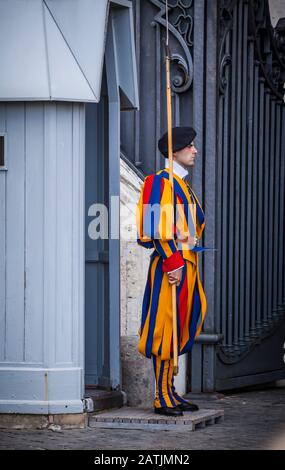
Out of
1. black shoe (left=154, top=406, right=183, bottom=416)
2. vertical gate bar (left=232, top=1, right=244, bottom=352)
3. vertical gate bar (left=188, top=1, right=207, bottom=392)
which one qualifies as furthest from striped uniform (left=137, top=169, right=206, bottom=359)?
vertical gate bar (left=232, top=1, right=244, bottom=352)

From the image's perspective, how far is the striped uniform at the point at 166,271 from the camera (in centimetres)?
818

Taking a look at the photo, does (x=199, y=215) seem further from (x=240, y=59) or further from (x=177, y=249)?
(x=240, y=59)

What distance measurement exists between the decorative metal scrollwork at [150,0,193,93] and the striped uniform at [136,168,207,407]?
185 centimetres

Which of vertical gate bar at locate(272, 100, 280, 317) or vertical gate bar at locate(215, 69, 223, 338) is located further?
vertical gate bar at locate(272, 100, 280, 317)

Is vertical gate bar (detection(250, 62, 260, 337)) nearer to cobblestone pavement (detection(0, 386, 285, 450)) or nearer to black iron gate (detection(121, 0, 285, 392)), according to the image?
black iron gate (detection(121, 0, 285, 392))

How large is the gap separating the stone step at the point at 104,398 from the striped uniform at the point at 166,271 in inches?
12.8

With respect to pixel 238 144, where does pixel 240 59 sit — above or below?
above

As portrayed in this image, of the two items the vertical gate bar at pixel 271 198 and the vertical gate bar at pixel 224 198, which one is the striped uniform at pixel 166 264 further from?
the vertical gate bar at pixel 271 198

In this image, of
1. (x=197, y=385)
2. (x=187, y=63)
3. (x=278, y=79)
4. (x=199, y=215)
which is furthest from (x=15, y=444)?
(x=278, y=79)

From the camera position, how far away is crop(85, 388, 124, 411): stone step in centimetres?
835
